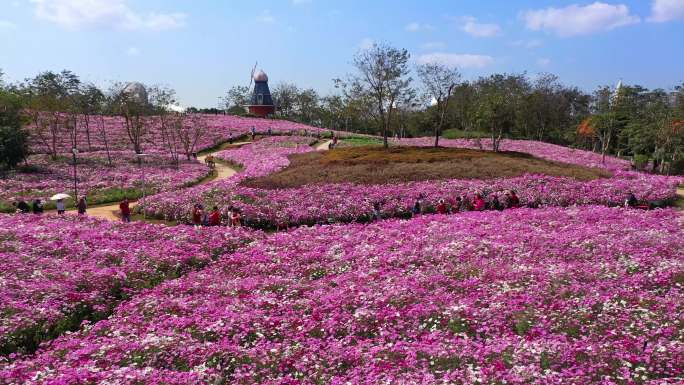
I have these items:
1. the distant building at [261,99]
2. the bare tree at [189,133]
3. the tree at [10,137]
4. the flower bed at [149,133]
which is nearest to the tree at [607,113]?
the flower bed at [149,133]

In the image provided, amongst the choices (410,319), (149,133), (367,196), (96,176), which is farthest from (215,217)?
(149,133)

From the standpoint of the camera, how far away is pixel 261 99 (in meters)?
109

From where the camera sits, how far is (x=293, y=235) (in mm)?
20344

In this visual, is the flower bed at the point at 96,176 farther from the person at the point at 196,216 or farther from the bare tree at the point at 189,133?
the person at the point at 196,216

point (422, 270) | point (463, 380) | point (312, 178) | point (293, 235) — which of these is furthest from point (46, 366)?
point (312, 178)

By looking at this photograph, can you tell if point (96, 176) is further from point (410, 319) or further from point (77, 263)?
point (410, 319)

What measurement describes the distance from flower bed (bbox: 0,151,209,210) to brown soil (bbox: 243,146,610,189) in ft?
28.8

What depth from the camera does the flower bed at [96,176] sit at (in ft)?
107

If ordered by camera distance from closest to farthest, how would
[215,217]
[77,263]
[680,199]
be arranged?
[77,263] < [215,217] < [680,199]

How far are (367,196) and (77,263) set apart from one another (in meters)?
15.0

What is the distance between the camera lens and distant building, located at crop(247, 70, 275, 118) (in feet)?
357

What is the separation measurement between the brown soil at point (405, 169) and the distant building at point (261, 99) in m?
71.5

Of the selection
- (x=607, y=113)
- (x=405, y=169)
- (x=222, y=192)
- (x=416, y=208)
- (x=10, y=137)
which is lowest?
(x=416, y=208)

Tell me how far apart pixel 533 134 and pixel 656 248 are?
72.0 metres
